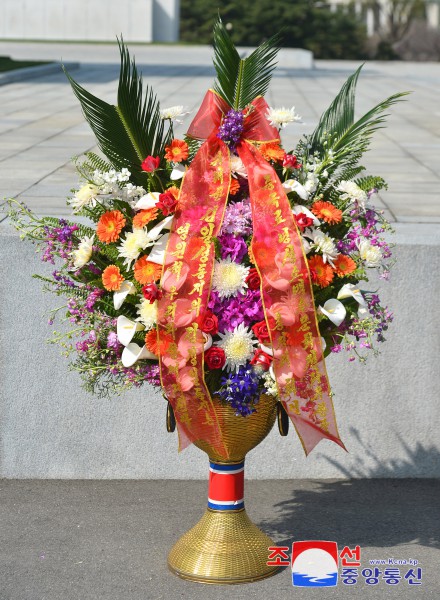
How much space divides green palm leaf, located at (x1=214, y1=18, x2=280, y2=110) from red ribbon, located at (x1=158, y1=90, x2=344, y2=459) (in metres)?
0.32

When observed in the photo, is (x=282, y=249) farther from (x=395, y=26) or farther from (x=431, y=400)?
(x=395, y=26)

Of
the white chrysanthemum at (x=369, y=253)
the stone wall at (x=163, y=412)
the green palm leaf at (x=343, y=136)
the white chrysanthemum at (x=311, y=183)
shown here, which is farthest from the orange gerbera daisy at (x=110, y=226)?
the stone wall at (x=163, y=412)

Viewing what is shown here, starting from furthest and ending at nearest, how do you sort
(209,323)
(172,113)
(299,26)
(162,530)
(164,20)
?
(299,26) → (164,20) → (162,530) → (172,113) → (209,323)

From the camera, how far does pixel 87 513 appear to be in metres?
5.66

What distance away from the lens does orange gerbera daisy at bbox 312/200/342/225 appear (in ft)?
14.6

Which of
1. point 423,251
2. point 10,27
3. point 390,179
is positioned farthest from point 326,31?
point 423,251

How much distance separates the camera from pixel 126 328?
4.45 m

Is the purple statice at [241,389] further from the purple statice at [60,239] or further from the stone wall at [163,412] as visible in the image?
the stone wall at [163,412]

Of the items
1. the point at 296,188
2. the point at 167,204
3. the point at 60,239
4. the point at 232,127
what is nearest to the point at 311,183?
the point at 296,188

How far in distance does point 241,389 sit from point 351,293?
1.96 ft

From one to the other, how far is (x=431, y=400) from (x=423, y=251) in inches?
33.3

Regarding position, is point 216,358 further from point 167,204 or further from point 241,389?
point 167,204

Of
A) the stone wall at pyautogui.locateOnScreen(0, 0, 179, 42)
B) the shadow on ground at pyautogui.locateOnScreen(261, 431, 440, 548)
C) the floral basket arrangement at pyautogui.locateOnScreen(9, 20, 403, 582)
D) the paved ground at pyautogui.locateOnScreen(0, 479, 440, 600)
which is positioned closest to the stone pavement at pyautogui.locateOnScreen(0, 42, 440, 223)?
the shadow on ground at pyautogui.locateOnScreen(261, 431, 440, 548)

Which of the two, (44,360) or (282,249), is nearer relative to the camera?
(282,249)
